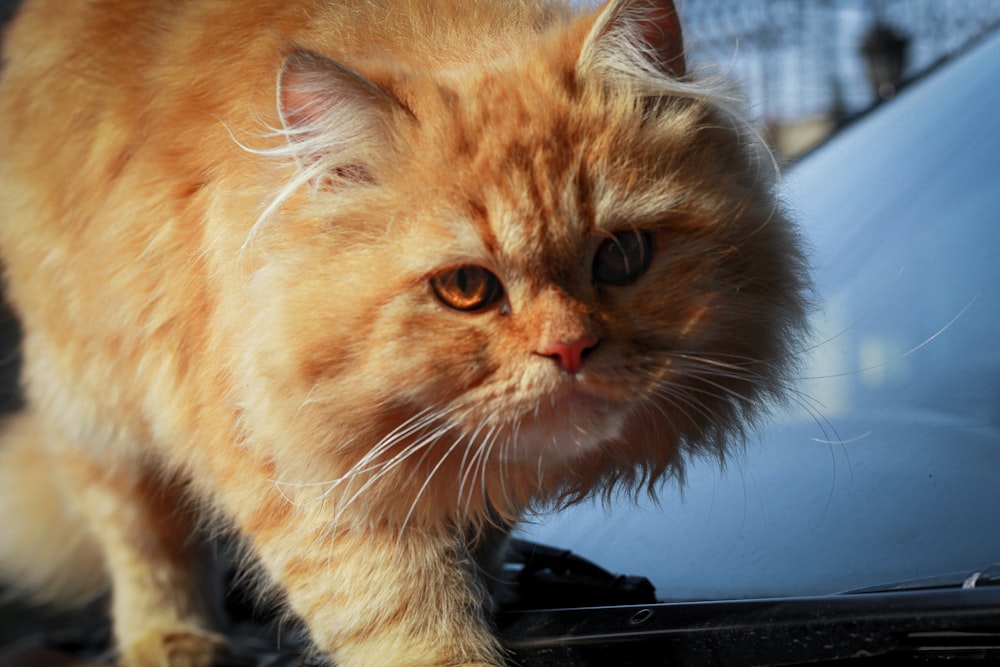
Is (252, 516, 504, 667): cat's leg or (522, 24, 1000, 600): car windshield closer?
(522, 24, 1000, 600): car windshield

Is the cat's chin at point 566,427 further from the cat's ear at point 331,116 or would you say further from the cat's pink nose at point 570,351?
the cat's ear at point 331,116

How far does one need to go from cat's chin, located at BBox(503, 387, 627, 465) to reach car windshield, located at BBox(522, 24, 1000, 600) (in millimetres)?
233

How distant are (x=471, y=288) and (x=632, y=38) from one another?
421mm

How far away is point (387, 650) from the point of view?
1.23 meters

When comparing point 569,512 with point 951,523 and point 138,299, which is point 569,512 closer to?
point 951,523

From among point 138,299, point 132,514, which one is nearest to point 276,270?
point 138,299

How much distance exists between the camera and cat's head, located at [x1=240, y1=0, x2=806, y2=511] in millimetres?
1069

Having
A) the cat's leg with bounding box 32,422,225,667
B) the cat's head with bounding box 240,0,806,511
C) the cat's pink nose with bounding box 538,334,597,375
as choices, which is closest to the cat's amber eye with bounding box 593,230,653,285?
the cat's head with bounding box 240,0,806,511

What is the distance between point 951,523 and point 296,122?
0.92 m

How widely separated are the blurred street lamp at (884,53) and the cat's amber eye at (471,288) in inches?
108

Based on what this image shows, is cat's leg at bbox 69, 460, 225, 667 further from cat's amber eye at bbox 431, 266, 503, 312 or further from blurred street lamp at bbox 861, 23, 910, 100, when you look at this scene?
blurred street lamp at bbox 861, 23, 910, 100

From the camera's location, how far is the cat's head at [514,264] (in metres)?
1.07

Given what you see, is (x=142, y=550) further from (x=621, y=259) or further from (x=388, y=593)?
(x=621, y=259)

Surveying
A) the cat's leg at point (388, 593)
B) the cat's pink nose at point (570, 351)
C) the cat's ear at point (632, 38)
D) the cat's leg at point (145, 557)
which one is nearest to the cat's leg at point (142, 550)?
the cat's leg at point (145, 557)
